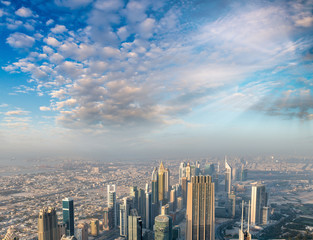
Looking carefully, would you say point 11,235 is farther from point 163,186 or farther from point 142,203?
point 163,186

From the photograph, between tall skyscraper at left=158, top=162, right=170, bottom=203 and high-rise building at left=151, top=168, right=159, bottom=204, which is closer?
high-rise building at left=151, top=168, right=159, bottom=204

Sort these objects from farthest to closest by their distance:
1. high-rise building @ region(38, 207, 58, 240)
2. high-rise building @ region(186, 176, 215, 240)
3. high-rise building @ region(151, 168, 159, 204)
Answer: high-rise building @ region(151, 168, 159, 204) → high-rise building @ region(186, 176, 215, 240) → high-rise building @ region(38, 207, 58, 240)

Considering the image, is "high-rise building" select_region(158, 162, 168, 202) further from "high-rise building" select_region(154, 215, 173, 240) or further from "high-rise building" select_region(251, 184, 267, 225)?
"high-rise building" select_region(154, 215, 173, 240)

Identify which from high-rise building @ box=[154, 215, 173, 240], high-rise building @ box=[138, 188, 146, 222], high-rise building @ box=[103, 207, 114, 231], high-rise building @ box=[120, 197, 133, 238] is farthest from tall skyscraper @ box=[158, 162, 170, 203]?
high-rise building @ box=[154, 215, 173, 240]

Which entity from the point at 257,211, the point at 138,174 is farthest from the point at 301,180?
the point at 138,174

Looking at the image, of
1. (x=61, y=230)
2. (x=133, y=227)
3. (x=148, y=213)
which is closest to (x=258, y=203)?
(x=148, y=213)

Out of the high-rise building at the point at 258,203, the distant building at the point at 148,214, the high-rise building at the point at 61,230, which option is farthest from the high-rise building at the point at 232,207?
the high-rise building at the point at 61,230

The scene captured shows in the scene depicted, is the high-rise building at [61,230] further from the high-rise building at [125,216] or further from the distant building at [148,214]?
the distant building at [148,214]
